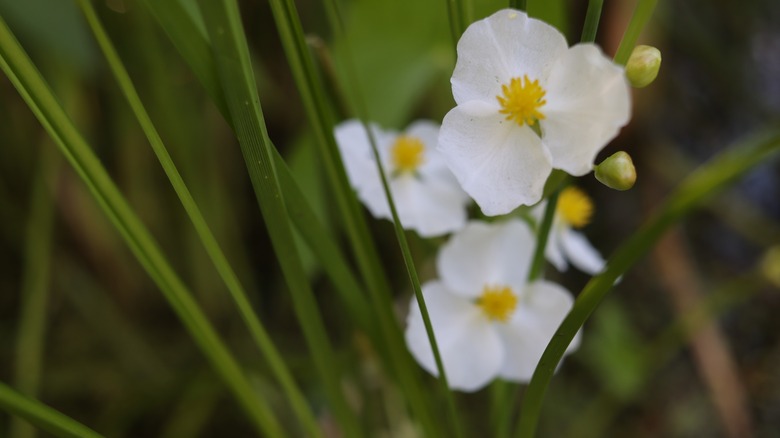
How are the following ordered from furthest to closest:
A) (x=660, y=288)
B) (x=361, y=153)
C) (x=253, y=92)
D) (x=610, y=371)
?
1. (x=660, y=288)
2. (x=610, y=371)
3. (x=361, y=153)
4. (x=253, y=92)

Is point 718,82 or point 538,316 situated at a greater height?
point 718,82

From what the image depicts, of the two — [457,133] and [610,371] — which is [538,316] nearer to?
[457,133]

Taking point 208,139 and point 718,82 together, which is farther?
point 718,82

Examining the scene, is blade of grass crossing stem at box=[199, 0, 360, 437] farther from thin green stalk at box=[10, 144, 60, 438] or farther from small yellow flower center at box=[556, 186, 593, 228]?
thin green stalk at box=[10, 144, 60, 438]

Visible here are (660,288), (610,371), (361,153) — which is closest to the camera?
(361,153)

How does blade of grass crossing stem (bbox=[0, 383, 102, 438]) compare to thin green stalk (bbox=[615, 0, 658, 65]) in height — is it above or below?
below

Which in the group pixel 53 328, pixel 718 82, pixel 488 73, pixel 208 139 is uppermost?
pixel 718 82

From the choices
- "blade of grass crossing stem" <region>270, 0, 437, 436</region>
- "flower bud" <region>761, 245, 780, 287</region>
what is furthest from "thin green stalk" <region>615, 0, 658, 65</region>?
"flower bud" <region>761, 245, 780, 287</region>

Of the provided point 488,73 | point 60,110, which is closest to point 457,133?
point 488,73
